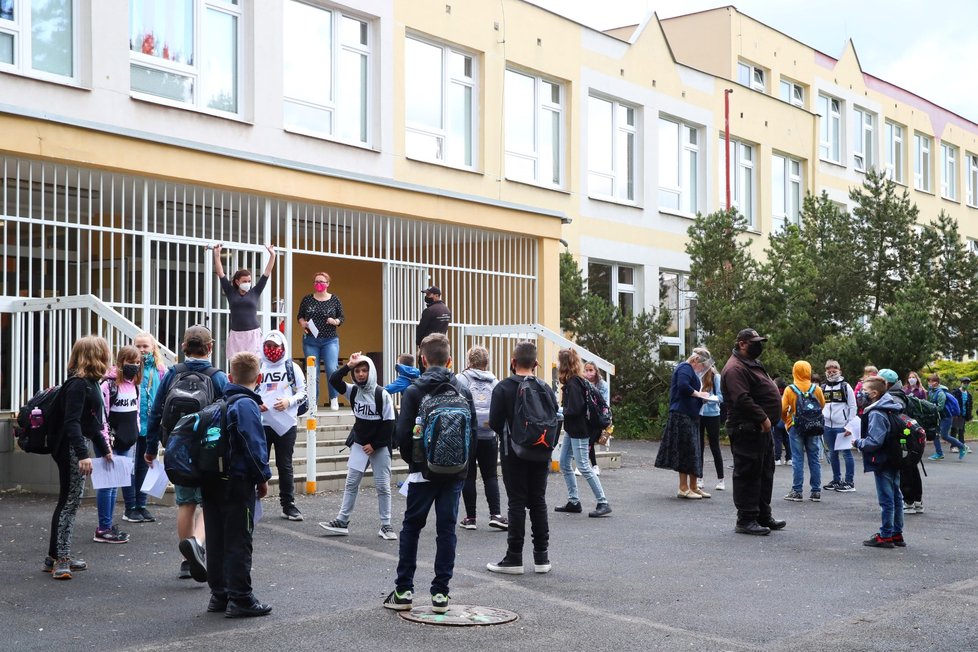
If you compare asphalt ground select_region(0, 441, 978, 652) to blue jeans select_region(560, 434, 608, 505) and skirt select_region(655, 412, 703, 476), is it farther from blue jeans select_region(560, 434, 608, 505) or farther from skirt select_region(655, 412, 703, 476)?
skirt select_region(655, 412, 703, 476)

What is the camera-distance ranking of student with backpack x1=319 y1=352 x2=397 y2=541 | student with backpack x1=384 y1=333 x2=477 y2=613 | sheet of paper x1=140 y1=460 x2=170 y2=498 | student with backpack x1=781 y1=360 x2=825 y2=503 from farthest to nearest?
student with backpack x1=781 y1=360 x2=825 y2=503
student with backpack x1=319 y1=352 x2=397 y2=541
sheet of paper x1=140 y1=460 x2=170 y2=498
student with backpack x1=384 y1=333 x2=477 y2=613

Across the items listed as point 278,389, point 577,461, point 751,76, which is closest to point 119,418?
point 278,389

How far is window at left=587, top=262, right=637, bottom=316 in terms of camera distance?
2456 cm

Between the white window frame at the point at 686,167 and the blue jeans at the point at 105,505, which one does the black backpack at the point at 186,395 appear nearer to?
the blue jeans at the point at 105,505

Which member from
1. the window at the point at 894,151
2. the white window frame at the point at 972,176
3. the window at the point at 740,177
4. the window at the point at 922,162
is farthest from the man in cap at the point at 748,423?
the white window frame at the point at 972,176

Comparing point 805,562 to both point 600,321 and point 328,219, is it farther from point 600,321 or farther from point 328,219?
point 600,321

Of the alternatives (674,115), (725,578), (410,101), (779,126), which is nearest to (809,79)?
(779,126)

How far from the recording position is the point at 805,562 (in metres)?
9.34

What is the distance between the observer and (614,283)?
2500 centimetres

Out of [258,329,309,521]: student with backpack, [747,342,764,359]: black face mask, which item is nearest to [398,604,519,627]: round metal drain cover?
[258,329,309,521]: student with backpack

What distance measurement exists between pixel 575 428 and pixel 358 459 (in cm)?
257

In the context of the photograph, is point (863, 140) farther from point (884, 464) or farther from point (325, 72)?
point (884, 464)

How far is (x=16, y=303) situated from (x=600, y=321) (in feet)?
38.6

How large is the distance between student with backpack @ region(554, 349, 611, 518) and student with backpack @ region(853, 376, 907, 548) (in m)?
2.65
